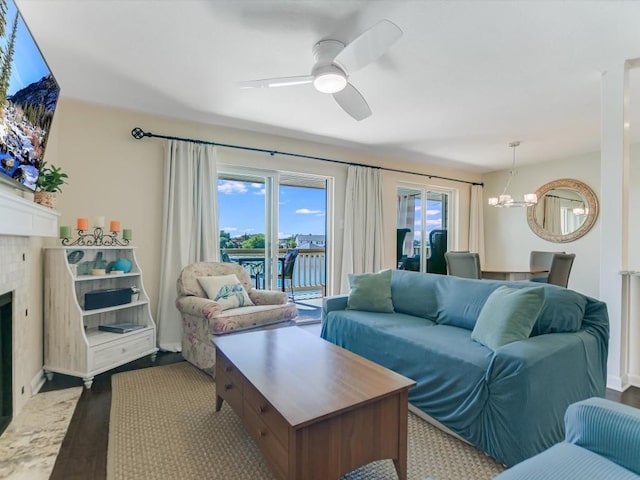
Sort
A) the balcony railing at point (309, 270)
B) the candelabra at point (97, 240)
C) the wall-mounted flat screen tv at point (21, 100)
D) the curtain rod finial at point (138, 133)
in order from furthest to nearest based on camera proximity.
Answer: the balcony railing at point (309, 270) < the curtain rod finial at point (138, 133) < the candelabra at point (97, 240) < the wall-mounted flat screen tv at point (21, 100)

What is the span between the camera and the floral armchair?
2.72 meters

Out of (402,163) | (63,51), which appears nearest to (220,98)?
(63,51)

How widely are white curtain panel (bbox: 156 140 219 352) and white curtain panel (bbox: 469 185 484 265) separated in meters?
4.85

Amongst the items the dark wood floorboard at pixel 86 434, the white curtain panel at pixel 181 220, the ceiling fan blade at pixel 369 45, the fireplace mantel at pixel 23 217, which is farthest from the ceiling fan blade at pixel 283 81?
the dark wood floorboard at pixel 86 434

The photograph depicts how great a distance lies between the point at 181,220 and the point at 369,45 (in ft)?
8.44

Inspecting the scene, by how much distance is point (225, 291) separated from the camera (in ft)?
10.5

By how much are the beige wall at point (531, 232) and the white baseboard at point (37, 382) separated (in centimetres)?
660

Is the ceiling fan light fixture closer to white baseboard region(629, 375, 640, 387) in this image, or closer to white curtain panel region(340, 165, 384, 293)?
white curtain panel region(340, 165, 384, 293)

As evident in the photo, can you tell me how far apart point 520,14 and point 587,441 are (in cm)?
218

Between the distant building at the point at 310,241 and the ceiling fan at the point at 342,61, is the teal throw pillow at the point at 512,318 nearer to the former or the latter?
the ceiling fan at the point at 342,61

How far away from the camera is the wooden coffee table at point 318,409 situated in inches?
50.3

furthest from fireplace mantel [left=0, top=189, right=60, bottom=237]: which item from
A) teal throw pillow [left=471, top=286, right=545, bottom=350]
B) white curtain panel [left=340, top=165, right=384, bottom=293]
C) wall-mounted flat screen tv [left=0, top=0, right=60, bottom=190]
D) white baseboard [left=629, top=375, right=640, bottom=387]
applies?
white baseboard [left=629, top=375, right=640, bottom=387]

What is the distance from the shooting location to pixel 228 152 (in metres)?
3.90

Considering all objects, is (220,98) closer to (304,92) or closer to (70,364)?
(304,92)
